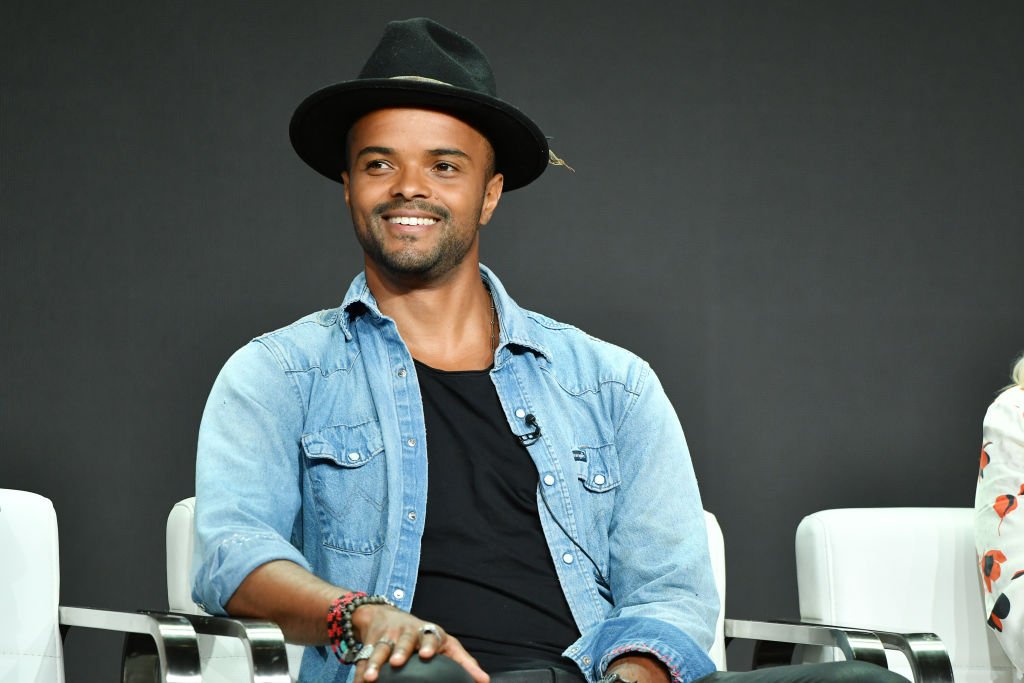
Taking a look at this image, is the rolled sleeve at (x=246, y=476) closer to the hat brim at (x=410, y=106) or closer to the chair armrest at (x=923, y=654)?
the hat brim at (x=410, y=106)

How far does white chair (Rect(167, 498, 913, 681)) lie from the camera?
7.51 feet

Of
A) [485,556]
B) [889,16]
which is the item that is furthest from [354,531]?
[889,16]

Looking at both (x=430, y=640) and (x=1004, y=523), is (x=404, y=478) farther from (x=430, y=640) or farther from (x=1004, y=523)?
(x=1004, y=523)

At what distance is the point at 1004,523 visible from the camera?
235 cm

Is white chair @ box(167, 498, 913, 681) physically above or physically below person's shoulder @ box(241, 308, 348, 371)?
below

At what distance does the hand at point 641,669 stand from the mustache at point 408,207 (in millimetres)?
787

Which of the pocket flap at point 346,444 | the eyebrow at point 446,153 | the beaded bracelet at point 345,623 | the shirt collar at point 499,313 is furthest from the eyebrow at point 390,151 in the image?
the beaded bracelet at point 345,623

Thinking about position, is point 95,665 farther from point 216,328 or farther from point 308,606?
point 308,606

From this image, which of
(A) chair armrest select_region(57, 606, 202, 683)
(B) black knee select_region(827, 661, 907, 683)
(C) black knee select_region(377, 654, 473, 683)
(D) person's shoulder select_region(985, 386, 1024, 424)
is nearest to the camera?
(C) black knee select_region(377, 654, 473, 683)

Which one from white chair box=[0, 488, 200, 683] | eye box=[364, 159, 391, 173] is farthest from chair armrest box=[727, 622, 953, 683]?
white chair box=[0, 488, 200, 683]

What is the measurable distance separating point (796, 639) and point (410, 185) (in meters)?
1.00

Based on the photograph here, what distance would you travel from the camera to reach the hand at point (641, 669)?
2.00 m

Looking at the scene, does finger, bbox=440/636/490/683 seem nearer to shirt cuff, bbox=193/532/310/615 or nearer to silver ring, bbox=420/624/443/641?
silver ring, bbox=420/624/443/641

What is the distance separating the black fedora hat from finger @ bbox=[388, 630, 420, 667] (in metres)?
0.94
